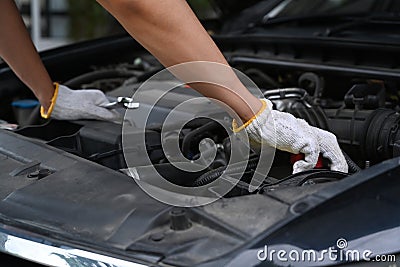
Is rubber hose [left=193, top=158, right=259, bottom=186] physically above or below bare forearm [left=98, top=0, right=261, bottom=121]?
below

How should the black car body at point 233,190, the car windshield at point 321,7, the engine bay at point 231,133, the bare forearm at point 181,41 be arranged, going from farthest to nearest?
the car windshield at point 321,7
the engine bay at point 231,133
the bare forearm at point 181,41
the black car body at point 233,190

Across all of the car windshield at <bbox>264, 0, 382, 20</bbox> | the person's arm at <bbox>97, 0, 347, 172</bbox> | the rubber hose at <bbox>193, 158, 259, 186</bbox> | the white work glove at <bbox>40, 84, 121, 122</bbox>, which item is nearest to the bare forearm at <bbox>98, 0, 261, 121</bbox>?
the person's arm at <bbox>97, 0, 347, 172</bbox>

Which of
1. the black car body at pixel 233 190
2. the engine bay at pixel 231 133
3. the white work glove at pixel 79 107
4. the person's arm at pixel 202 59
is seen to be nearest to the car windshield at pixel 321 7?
the black car body at pixel 233 190

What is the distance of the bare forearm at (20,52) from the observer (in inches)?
69.0

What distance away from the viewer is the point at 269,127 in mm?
1267

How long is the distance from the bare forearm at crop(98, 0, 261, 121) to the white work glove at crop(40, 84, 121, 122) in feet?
1.91

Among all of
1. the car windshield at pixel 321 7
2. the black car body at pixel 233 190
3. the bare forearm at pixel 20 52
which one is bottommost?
the black car body at pixel 233 190

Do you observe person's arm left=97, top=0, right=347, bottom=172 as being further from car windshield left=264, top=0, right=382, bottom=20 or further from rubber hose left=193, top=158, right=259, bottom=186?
car windshield left=264, top=0, right=382, bottom=20

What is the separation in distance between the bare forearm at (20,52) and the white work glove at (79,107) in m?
0.03

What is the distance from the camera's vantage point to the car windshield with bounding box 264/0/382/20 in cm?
239

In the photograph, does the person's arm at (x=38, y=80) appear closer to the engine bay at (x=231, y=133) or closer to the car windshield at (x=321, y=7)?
the engine bay at (x=231, y=133)

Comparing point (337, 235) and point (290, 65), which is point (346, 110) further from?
point (337, 235)

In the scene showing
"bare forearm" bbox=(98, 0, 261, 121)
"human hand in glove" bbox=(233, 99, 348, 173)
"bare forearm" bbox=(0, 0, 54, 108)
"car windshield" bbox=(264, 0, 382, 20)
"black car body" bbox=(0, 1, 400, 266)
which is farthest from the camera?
"car windshield" bbox=(264, 0, 382, 20)

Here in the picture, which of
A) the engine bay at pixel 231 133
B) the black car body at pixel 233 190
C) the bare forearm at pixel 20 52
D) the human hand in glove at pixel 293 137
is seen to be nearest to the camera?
the black car body at pixel 233 190
